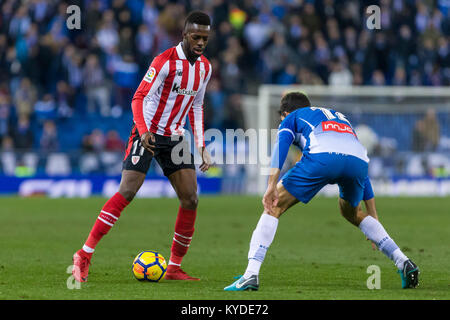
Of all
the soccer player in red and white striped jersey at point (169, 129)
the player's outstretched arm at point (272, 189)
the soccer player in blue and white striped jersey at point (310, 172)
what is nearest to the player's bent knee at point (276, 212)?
the soccer player in blue and white striped jersey at point (310, 172)

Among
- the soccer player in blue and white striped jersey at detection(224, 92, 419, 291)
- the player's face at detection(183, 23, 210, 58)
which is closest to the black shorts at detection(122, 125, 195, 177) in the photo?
the player's face at detection(183, 23, 210, 58)

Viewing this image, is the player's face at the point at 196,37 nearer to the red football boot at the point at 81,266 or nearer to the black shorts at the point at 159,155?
the black shorts at the point at 159,155

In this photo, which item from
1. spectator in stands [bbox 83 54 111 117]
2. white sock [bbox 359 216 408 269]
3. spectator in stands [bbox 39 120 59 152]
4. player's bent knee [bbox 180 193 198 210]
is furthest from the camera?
spectator in stands [bbox 83 54 111 117]

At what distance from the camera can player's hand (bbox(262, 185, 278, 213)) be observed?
7109mm

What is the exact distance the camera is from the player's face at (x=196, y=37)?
326 inches

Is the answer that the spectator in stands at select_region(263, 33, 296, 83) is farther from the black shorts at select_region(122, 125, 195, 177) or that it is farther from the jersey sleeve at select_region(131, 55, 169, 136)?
the jersey sleeve at select_region(131, 55, 169, 136)

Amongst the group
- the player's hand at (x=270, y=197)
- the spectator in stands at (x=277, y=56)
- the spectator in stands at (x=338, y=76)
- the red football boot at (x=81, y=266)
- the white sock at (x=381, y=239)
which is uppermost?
the spectator in stands at (x=277, y=56)

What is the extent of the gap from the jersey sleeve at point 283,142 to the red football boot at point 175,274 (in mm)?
1786

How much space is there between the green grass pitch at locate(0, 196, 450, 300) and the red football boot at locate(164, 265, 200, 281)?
0.65ft

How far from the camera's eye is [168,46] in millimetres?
24016

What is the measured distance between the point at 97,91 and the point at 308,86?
5769 millimetres

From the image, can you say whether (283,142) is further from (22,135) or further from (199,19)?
(22,135)

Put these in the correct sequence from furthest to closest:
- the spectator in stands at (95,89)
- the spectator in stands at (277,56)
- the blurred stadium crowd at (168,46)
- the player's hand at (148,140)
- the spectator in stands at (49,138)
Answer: the spectator in stands at (277,56) < the spectator in stands at (95,89) < the blurred stadium crowd at (168,46) < the spectator in stands at (49,138) < the player's hand at (148,140)

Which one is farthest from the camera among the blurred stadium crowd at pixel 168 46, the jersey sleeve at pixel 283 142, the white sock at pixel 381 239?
the blurred stadium crowd at pixel 168 46
